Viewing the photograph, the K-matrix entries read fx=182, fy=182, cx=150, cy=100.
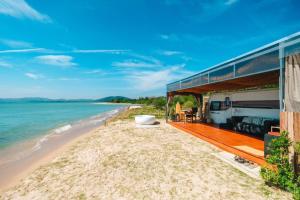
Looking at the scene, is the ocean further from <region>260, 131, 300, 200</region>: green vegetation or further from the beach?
<region>260, 131, 300, 200</region>: green vegetation

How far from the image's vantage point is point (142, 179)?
12.8ft

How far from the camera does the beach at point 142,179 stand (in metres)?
3.29

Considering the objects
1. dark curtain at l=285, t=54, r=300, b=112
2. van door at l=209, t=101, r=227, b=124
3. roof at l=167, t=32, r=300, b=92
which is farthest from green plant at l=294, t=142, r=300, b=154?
van door at l=209, t=101, r=227, b=124

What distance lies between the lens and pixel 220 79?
6.14 m

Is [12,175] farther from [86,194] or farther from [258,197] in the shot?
[258,197]

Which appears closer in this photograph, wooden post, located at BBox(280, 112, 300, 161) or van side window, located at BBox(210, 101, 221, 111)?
wooden post, located at BBox(280, 112, 300, 161)

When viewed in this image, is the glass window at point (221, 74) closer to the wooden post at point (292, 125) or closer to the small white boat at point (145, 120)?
the wooden post at point (292, 125)

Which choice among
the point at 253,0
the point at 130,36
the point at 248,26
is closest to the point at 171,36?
the point at 130,36

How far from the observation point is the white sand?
3.28 metres

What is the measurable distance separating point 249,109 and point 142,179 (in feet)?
21.9

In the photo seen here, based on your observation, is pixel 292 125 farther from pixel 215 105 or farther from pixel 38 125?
pixel 38 125

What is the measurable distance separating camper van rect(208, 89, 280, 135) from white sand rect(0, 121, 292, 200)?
2893 mm

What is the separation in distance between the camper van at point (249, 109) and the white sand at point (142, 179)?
2.89 m

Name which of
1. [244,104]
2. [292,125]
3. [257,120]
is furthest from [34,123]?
[292,125]
